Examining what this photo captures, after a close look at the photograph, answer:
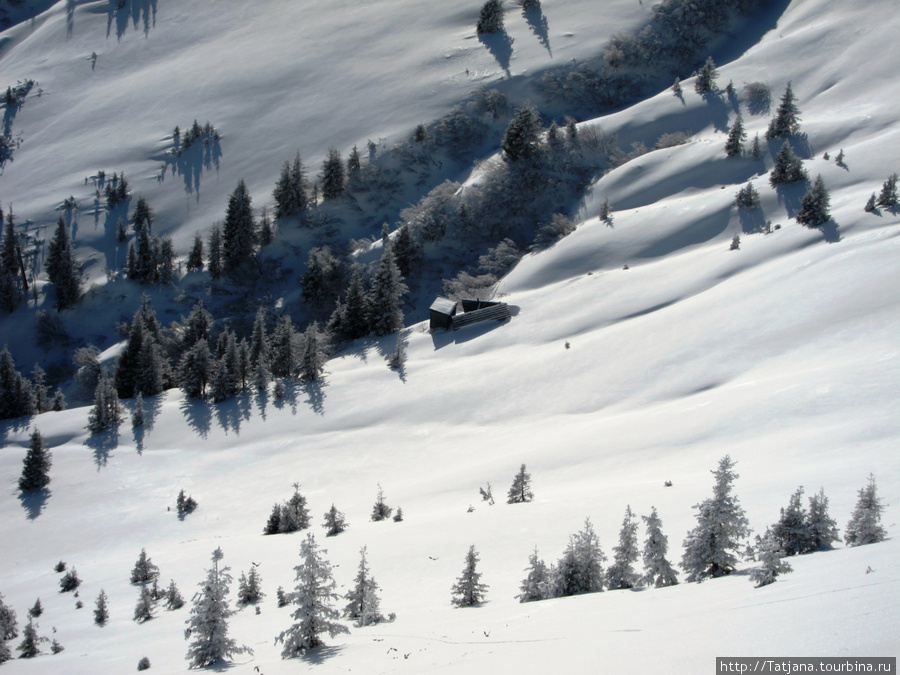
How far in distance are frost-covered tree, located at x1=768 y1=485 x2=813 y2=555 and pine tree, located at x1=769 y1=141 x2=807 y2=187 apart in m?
44.4

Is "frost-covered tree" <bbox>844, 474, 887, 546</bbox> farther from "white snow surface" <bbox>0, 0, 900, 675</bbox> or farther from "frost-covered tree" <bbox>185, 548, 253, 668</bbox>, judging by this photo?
"frost-covered tree" <bbox>185, 548, 253, 668</bbox>

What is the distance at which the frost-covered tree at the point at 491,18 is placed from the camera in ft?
300

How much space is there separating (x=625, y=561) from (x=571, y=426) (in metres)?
18.5

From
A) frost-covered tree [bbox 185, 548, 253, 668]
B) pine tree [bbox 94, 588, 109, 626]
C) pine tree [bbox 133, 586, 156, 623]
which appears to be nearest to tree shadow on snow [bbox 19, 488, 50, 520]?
pine tree [bbox 94, 588, 109, 626]

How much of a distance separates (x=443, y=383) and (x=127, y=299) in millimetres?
46909

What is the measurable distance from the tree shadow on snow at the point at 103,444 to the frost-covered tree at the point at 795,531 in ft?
137

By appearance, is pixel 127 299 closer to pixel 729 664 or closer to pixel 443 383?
pixel 443 383

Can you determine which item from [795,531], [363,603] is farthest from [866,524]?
[363,603]

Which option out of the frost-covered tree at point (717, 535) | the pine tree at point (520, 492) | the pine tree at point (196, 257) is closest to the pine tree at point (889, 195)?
the pine tree at point (520, 492)

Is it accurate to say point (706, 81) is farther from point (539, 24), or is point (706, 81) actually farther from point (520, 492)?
point (520, 492)

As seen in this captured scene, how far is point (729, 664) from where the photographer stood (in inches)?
315

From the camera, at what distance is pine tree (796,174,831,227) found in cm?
4425

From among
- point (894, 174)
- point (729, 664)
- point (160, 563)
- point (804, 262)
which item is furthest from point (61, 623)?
point (894, 174)

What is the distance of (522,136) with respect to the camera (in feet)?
233
